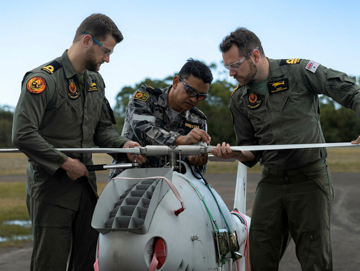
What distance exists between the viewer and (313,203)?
3.46 metres

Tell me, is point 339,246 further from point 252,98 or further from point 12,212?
point 12,212

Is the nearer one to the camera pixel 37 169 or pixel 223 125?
pixel 37 169

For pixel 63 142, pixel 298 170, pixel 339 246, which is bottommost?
pixel 339 246

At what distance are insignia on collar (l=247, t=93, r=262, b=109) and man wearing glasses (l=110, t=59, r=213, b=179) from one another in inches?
15.5

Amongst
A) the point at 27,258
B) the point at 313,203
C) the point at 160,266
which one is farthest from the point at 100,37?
the point at 27,258

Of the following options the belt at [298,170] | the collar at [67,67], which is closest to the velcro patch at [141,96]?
the collar at [67,67]

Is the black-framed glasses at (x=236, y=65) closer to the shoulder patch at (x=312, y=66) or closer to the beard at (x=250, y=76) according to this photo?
the beard at (x=250, y=76)

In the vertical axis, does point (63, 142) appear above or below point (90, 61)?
below

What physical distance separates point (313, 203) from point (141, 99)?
176 cm

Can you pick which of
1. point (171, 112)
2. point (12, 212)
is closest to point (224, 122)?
point (12, 212)

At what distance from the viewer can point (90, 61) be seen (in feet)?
11.0

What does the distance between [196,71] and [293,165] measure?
116 cm

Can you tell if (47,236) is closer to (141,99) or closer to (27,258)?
(141,99)

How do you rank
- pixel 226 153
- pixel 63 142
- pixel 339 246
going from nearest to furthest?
pixel 226 153 < pixel 63 142 < pixel 339 246
